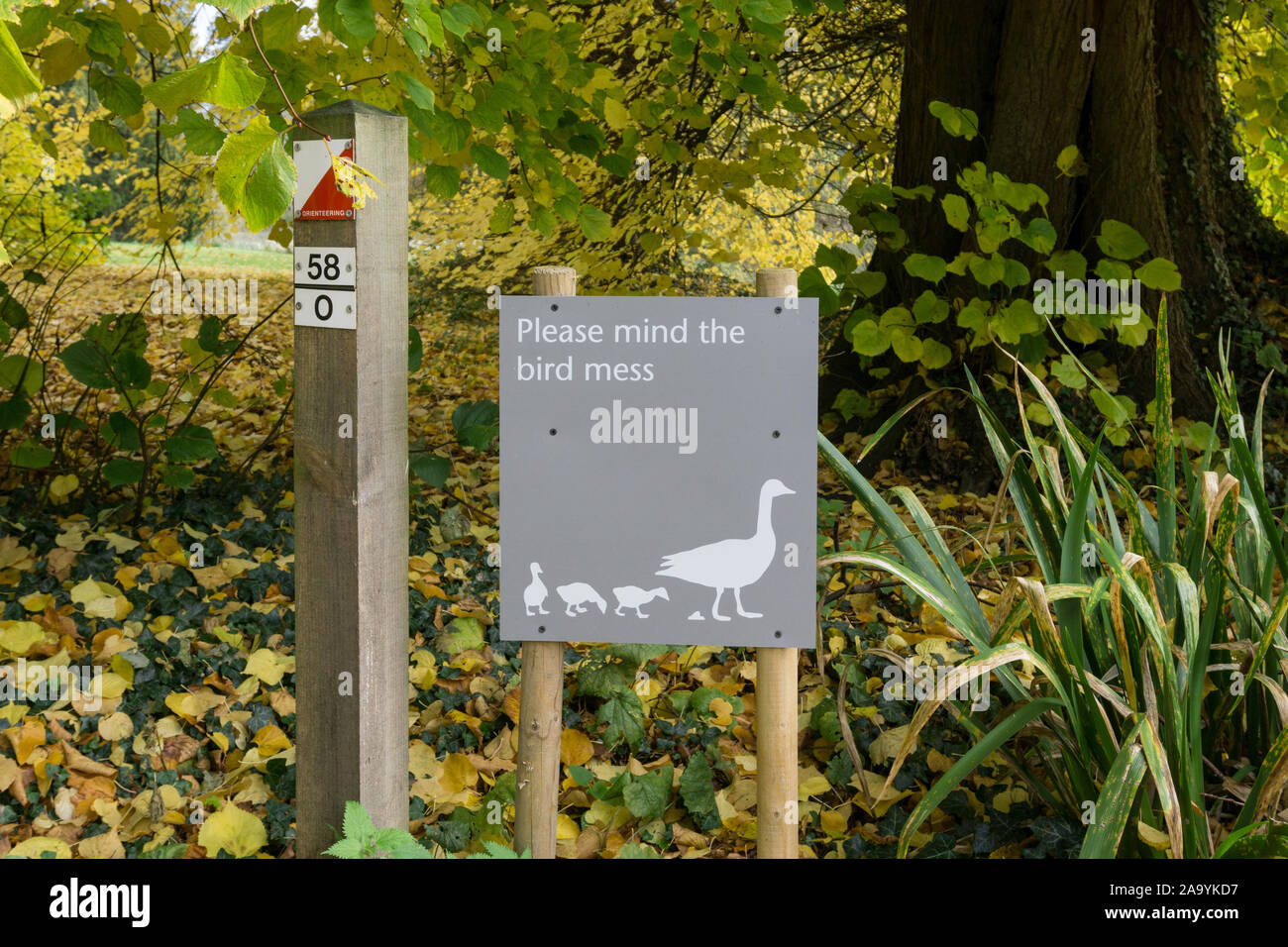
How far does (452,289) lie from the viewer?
1073 centimetres

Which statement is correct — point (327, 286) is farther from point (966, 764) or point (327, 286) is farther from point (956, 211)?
point (956, 211)

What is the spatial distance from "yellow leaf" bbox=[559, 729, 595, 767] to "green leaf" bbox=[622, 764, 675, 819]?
224 mm

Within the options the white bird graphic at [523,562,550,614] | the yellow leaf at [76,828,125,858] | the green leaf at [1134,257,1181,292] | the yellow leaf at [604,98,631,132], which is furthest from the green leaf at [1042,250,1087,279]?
the yellow leaf at [76,828,125,858]

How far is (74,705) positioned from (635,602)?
1.81 metres

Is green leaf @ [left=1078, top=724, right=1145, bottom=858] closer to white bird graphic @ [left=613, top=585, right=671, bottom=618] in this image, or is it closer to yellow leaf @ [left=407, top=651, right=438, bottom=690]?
white bird graphic @ [left=613, top=585, right=671, bottom=618]

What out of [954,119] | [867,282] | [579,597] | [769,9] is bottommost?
[579,597]

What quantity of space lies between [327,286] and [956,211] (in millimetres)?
3194

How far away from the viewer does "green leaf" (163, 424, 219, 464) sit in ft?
13.5

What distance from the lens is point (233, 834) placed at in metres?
2.45

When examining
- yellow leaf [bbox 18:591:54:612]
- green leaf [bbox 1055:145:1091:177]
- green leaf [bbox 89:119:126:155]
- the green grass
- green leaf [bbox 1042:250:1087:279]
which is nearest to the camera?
green leaf [bbox 89:119:126:155]

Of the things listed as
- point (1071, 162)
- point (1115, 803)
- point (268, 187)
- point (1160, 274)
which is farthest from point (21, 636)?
point (1071, 162)

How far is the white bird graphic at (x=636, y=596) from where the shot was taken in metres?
2.09

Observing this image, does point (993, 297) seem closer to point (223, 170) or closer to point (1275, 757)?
point (1275, 757)

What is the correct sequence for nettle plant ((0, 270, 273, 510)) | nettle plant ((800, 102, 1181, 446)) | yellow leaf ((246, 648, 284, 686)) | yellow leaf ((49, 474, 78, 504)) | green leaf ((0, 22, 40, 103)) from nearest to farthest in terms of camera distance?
1. green leaf ((0, 22, 40, 103))
2. yellow leaf ((246, 648, 284, 686))
3. nettle plant ((0, 270, 273, 510))
4. yellow leaf ((49, 474, 78, 504))
5. nettle plant ((800, 102, 1181, 446))
